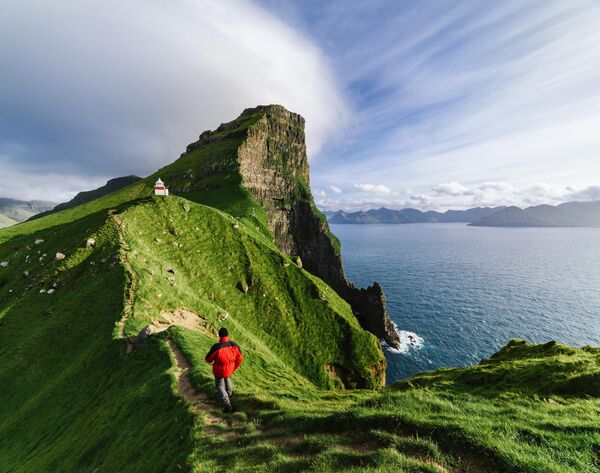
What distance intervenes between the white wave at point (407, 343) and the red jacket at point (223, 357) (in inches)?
3449

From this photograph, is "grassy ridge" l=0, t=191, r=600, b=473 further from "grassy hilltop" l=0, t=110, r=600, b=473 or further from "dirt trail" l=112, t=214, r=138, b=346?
"dirt trail" l=112, t=214, r=138, b=346

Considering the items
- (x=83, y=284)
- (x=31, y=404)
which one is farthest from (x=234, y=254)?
(x=31, y=404)

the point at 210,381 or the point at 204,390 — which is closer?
the point at 204,390

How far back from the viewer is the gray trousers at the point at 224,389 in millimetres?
13842

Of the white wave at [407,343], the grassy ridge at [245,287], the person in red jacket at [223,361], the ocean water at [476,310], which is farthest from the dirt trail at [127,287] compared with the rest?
the white wave at [407,343]

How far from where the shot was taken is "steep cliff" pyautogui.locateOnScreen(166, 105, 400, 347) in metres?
128

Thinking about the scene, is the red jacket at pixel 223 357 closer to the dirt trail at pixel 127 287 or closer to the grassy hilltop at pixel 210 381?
the grassy hilltop at pixel 210 381

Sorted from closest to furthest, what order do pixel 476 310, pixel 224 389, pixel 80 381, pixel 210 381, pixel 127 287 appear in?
pixel 224 389, pixel 210 381, pixel 80 381, pixel 127 287, pixel 476 310

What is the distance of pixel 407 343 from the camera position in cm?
8994

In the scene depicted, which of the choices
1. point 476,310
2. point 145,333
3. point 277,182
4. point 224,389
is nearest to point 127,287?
point 145,333

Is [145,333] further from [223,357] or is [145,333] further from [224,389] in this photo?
[223,357]

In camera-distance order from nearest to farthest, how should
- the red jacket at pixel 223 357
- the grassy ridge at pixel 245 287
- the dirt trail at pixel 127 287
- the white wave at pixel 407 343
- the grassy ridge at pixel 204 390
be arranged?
the grassy ridge at pixel 204 390, the red jacket at pixel 223 357, the dirt trail at pixel 127 287, the grassy ridge at pixel 245 287, the white wave at pixel 407 343

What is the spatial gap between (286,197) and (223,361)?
5667 inches

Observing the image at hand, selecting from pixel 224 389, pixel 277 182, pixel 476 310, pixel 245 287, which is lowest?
pixel 476 310
